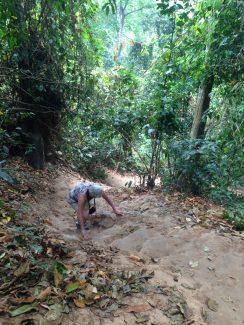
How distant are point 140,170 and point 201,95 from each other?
221 centimetres

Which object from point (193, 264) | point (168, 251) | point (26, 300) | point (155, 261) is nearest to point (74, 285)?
point (26, 300)

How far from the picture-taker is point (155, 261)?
3.53m

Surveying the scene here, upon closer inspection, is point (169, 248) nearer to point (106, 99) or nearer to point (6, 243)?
point (6, 243)

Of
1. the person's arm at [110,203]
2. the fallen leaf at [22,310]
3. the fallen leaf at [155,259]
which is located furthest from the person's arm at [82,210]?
the fallen leaf at [22,310]

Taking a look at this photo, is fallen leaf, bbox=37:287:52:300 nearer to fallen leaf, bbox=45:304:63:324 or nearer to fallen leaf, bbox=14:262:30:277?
fallen leaf, bbox=45:304:63:324

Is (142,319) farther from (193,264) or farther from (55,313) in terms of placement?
(193,264)

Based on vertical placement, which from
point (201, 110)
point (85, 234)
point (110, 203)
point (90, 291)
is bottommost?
point (85, 234)

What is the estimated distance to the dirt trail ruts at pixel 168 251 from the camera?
2670mm

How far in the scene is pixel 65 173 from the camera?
8250mm

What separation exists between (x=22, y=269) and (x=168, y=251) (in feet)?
6.25

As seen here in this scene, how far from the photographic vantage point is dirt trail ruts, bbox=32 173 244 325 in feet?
8.76

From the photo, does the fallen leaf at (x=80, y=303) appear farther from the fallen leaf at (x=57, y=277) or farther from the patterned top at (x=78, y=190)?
the patterned top at (x=78, y=190)

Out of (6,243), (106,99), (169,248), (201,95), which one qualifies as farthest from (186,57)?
(6,243)

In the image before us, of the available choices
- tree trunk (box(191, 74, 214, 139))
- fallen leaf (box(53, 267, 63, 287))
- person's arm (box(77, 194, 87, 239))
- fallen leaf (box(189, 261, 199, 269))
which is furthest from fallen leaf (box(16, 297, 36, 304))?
tree trunk (box(191, 74, 214, 139))
